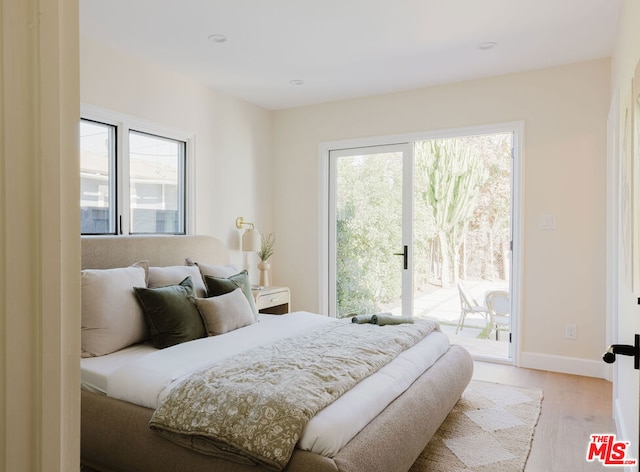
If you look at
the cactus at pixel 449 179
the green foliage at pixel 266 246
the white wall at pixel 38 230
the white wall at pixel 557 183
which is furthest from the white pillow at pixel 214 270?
the cactus at pixel 449 179

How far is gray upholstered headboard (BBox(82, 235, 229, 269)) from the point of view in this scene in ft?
10.3

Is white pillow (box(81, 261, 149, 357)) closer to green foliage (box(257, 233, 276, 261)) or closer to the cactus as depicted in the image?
green foliage (box(257, 233, 276, 261))

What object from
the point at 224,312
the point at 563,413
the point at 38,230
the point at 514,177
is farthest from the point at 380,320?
the point at 38,230

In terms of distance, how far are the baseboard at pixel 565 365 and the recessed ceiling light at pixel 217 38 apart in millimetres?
3687

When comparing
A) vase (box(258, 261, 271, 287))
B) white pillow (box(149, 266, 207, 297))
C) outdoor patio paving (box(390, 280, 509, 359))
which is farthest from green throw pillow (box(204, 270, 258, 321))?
outdoor patio paving (box(390, 280, 509, 359))

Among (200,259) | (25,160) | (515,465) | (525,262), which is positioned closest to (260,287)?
(200,259)

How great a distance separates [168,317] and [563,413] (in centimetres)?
270

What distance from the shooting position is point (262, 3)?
279 centimetres

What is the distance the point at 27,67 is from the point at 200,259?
3.65 meters

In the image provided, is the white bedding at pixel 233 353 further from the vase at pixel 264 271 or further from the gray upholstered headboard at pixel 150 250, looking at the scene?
the vase at pixel 264 271

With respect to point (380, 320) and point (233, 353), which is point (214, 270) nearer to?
point (233, 353)

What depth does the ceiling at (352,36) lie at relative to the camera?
112 inches

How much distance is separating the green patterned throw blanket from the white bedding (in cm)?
6

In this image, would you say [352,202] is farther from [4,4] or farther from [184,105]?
[4,4]
